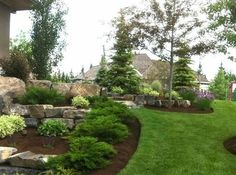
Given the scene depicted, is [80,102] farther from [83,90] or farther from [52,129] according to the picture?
[52,129]

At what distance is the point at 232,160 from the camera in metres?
8.59

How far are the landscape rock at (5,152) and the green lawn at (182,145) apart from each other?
276 cm

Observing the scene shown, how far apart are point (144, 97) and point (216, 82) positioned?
117ft

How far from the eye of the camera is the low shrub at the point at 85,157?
8.05 m

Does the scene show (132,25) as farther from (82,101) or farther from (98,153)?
(98,153)

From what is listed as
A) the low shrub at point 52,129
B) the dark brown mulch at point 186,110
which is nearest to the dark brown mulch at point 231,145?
the dark brown mulch at point 186,110

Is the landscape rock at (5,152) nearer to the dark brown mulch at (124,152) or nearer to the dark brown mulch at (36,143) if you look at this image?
the dark brown mulch at (36,143)

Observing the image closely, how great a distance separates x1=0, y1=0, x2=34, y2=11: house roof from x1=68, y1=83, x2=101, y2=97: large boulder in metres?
5.26

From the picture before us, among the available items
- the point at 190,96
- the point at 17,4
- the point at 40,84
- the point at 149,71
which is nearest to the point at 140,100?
the point at 190,96

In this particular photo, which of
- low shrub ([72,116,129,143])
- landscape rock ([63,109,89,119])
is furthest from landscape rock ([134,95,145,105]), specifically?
low shrub ([72,116,129,143])

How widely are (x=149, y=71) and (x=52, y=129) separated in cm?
3180

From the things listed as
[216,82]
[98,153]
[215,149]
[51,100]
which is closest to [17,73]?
[51,100]

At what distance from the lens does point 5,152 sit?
9.16 metres

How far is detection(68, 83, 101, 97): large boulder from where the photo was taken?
42.8 feet
